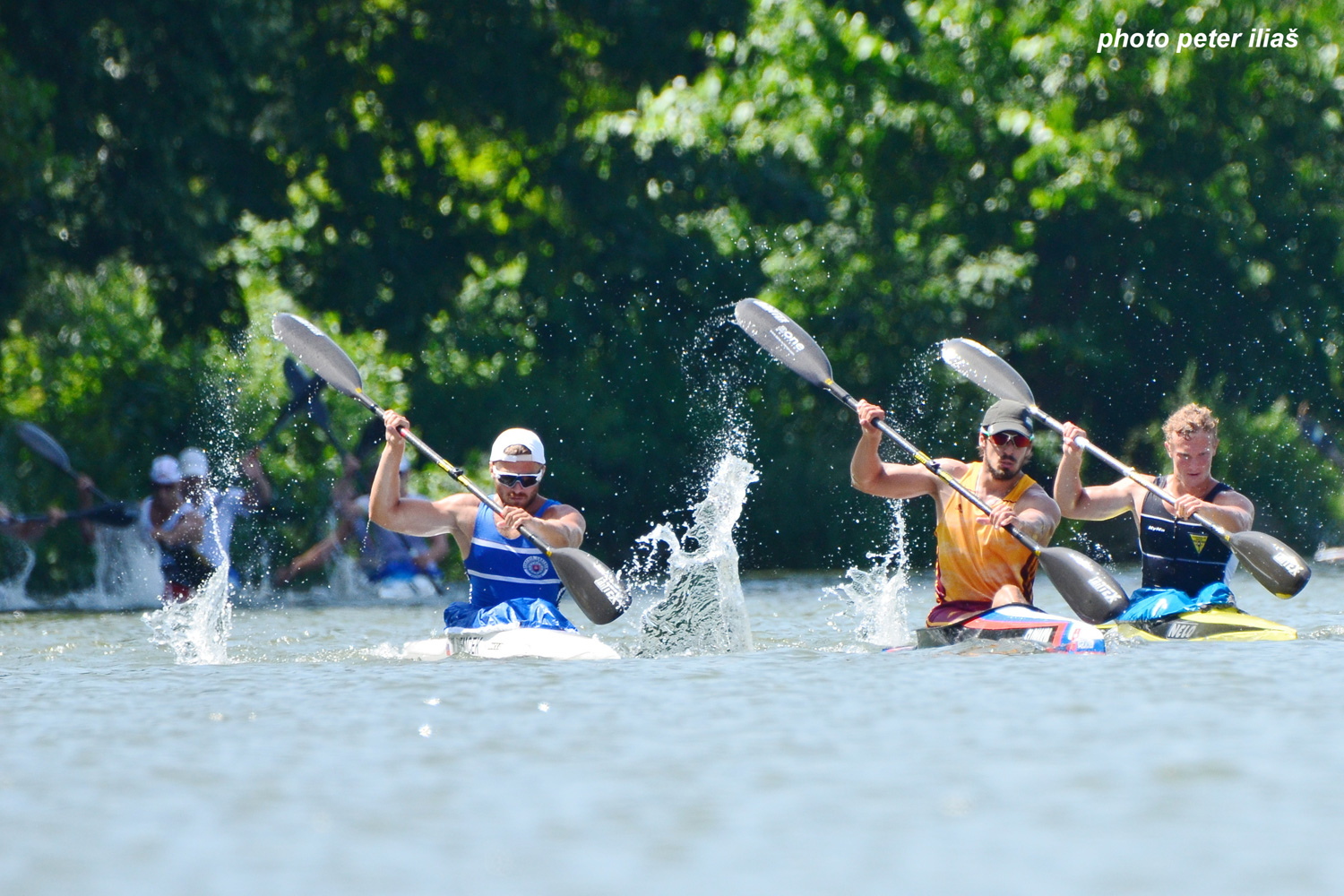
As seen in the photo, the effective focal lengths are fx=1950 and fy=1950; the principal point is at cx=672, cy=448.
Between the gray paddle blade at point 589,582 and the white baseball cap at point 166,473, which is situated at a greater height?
the white baseball cap at point 166,473

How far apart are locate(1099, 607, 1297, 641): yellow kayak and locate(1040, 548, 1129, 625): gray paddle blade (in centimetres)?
10

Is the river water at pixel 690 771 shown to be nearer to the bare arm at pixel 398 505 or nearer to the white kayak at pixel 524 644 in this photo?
the white kayak at pixel 524 644

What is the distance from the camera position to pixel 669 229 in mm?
20422

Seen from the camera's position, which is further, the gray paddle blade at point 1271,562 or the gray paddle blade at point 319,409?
the gray paddle blade at point 319,409

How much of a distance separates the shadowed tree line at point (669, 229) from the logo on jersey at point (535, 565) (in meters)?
8.45

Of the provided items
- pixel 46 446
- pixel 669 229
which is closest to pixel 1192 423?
pixel 46 446

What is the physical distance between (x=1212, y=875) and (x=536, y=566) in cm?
512

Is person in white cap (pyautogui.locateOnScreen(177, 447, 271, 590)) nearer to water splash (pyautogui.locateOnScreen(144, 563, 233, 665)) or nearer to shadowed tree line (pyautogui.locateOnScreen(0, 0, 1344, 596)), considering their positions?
water splash (pyautogui.locateOnScreen(144, 563, 233, 665))

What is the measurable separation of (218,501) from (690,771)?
960cm

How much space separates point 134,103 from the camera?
1652 centimetres

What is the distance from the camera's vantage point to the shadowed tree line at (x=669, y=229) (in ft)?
56.1

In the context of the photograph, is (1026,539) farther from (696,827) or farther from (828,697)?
(696,827)

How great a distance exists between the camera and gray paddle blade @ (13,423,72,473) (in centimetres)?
1611

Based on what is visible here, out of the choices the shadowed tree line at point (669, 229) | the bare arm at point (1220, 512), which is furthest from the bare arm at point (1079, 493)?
the shadowed tree line at point (669, 229)
